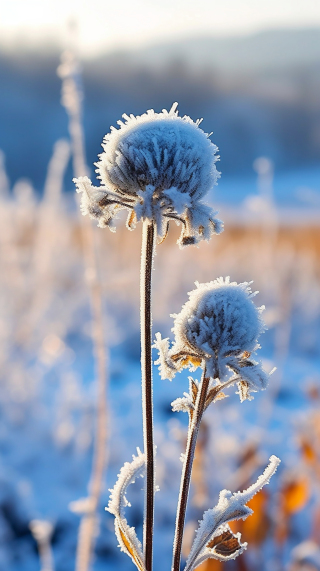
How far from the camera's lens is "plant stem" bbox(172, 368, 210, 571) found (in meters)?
0.68

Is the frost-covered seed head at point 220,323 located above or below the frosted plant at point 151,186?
below

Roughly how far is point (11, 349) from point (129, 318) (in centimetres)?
278

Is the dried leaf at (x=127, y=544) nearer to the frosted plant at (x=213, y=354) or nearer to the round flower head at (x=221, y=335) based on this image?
the frosted plant at (x=213, y=354)

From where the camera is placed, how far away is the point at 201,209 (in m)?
0.65

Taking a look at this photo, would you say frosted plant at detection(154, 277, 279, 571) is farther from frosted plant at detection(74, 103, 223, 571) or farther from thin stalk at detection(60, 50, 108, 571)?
thin stalk at detection(60, 50, 108, 571)

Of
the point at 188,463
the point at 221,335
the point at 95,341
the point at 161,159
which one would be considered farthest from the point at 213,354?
the point at 95,341

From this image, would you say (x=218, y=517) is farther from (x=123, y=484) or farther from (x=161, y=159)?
(x=161, y=159)

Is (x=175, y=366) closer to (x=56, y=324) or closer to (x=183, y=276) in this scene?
(x=56, y=324)

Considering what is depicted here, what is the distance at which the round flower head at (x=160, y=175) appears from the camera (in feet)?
2.05

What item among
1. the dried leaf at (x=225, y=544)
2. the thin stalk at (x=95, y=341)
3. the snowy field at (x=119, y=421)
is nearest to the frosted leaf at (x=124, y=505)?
the dried leaf at (x=225, y=544)

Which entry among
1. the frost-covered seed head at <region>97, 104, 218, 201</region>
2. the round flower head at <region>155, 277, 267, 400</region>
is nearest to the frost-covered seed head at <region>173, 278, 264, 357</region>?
the round flower head at <region>155, 277, 267, 400</region>

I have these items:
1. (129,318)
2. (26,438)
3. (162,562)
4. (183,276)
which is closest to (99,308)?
(162,562)

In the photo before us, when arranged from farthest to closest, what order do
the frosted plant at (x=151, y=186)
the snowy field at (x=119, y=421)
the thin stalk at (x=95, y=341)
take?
the snowy field at (x=119, y=421), the thin stalk at (x=95, y=341), the frosted plant at (x=151, y=186)

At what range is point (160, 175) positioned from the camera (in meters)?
0.63
